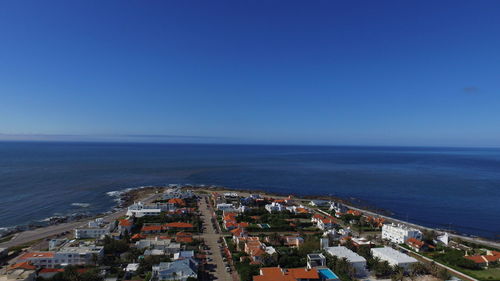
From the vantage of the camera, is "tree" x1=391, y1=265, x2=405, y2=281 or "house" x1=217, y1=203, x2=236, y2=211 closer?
"tree" x1=391, y1=265, x2=405, y2=281

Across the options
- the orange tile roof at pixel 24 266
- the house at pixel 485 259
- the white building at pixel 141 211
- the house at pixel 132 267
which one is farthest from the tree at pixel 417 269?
the white building at pixel 141 211

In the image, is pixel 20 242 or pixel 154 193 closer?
pixel 20 242

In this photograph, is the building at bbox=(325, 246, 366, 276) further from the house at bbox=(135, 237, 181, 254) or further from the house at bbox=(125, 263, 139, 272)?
the house at bbox=(125, 263, 139, 272)

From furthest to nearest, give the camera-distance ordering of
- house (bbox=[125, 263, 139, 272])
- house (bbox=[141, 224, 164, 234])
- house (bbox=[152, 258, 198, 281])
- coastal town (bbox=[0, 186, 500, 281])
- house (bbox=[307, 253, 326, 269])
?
house (bbox=[141, 224, 164, 234]) < house (bbox=[307, 253, 326, 269]) < house (bbox=[125, 263, 139, 272]) < coastal town (bbox=[0, 186, 500, 281]) < house (bbox=[152, 258, 198, 281])

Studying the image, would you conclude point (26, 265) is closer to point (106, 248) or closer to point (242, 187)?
point (106, 248)

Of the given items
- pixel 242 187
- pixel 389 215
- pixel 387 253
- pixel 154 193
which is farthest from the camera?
pixel 242 187

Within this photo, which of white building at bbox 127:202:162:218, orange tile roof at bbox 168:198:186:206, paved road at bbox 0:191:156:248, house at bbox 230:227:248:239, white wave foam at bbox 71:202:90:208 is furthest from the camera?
white wave foam at bbox 71:202:90:208

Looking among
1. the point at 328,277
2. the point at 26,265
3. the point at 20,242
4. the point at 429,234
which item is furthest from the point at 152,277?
the point at 429,234

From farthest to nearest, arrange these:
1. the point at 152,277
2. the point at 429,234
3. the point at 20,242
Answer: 1. the point at 429,234
2. the point at 20,242
3. the point at 152,277

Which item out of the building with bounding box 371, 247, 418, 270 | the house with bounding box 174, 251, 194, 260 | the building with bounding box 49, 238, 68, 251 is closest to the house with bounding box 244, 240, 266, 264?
the house with bounding box 174, 251, 194, 260
